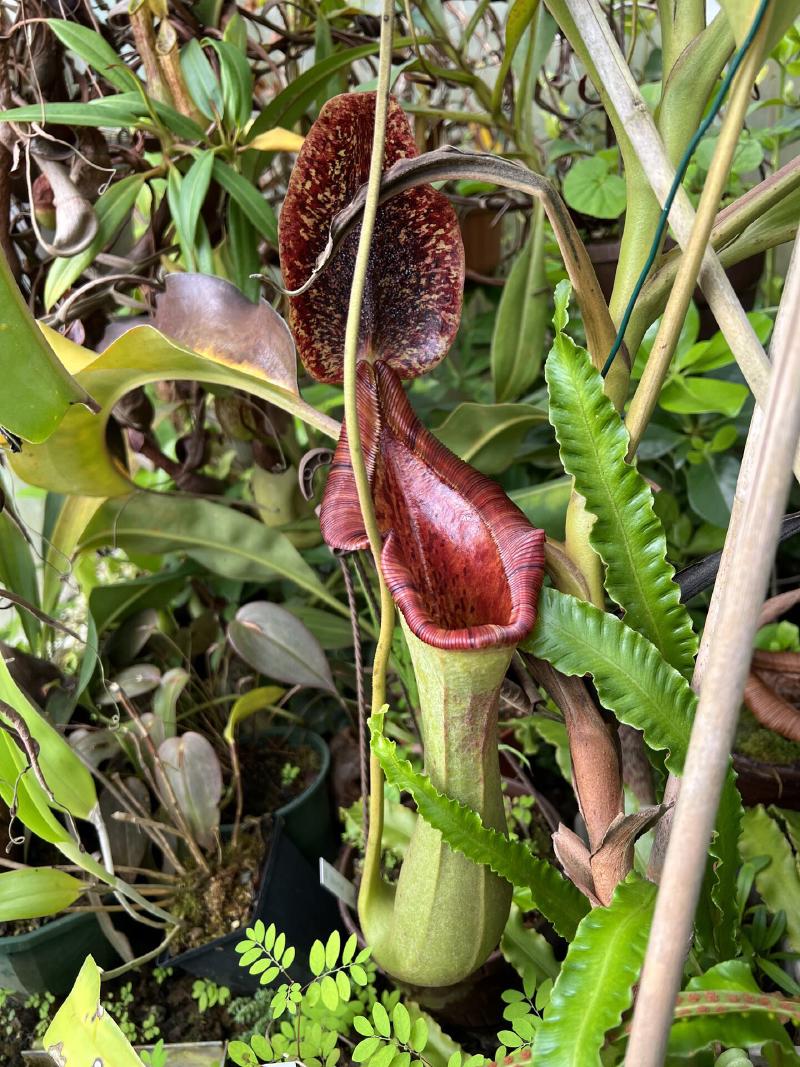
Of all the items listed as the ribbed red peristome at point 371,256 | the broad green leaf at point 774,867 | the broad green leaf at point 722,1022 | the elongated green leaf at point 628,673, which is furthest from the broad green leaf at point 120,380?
the broad green leaf at point 774,867

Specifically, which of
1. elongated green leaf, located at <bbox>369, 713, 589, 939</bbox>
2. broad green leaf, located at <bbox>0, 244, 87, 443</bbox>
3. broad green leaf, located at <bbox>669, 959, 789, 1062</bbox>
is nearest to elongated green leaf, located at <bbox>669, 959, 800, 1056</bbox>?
broad green leaf, located at <bbox>669, 959, 789, 1062</bbox>

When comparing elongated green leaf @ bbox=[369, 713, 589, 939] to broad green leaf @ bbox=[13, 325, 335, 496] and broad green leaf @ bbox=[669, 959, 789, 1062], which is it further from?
broad green leaf @ bbox=[13, 325, 335, 496]

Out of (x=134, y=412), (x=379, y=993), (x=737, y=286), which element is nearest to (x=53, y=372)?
(x=134, y=412)

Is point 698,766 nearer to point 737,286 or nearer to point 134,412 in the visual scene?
point 134,412

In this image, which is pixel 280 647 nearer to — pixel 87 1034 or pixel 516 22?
pixel 87 1034

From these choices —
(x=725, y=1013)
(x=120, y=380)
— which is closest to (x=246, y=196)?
(x=120, y=380)

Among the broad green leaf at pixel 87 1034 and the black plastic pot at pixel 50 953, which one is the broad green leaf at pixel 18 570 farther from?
the broad green leaf at pixel 87 1034
